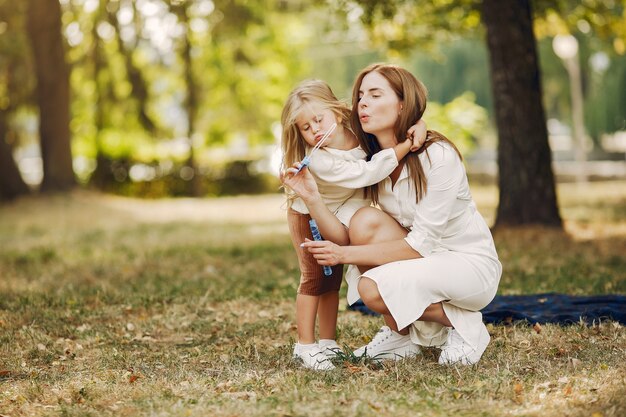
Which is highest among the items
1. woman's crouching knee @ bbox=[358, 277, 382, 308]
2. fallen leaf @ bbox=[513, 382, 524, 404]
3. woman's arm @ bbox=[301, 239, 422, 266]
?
A: woman's arm @ bbox=[301, 239, 422, 266]

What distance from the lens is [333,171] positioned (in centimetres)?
419

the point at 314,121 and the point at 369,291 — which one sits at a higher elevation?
Result: the point at 314,121

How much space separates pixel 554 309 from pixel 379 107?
2094mm

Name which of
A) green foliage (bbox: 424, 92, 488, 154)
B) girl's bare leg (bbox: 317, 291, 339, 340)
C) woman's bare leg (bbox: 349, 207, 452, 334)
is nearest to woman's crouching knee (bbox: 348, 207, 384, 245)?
woman's bare leg (bbox: 349, 207, 452, 334)

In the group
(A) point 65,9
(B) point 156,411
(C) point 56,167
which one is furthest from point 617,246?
(A) point 65,9

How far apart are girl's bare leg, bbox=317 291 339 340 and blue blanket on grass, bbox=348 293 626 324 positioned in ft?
3.72

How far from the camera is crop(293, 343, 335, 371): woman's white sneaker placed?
170 inches

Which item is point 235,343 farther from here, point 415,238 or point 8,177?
point 8,177

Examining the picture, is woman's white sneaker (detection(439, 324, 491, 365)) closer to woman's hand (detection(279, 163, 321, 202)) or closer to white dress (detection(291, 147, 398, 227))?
white dress (detection(291, 147, 398, 227))

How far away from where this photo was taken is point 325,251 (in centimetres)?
414

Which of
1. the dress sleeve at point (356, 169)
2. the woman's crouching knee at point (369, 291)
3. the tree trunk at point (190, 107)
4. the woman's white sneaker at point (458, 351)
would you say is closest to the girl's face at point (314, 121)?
the dress sleeve at point (356, 169)

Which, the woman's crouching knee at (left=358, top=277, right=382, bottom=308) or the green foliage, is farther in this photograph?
the green foliage

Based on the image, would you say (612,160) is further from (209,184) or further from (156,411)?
(156,411)

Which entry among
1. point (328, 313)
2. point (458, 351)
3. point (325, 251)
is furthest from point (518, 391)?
point (328, 313)
